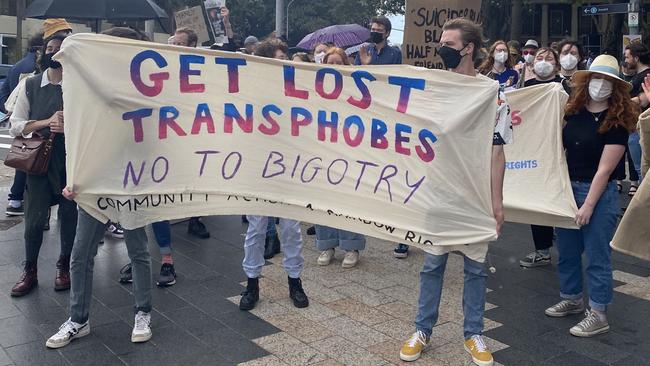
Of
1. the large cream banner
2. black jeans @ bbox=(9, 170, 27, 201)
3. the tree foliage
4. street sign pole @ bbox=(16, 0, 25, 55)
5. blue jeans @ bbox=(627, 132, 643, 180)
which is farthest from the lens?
the tree foliage

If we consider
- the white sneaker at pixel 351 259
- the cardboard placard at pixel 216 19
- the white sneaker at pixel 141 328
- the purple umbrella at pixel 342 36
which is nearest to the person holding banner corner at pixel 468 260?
the white sneaker at pixel 141 328

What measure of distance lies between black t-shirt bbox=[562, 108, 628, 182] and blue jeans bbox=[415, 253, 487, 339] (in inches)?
45.0

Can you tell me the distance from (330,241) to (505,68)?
309 centimetres

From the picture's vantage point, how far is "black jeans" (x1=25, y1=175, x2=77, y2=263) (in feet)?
16.1

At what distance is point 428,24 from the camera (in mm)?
6926

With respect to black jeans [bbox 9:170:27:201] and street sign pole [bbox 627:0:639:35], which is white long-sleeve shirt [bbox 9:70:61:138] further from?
street sign pole [bbox 627:0:639:35]

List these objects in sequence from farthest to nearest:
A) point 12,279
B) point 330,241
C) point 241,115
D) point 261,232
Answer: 1. point 330,241
2. point 12,279
3. point 261,232
4. point 241,115

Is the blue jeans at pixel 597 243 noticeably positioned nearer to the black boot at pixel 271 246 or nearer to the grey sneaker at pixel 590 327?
the grey sneaker at pixel 590 327

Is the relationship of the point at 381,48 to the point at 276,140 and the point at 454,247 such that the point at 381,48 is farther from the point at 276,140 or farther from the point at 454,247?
the point at 454,247

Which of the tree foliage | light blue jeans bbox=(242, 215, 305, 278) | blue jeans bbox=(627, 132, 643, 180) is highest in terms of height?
the tree foliage

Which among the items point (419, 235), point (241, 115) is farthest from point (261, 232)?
point (419, 235)

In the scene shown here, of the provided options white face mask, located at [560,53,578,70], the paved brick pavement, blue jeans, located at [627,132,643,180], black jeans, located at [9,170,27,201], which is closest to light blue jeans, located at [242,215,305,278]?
the paved brick pavement

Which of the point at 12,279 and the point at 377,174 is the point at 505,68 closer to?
the point at 377,174

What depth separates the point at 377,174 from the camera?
399 cm
